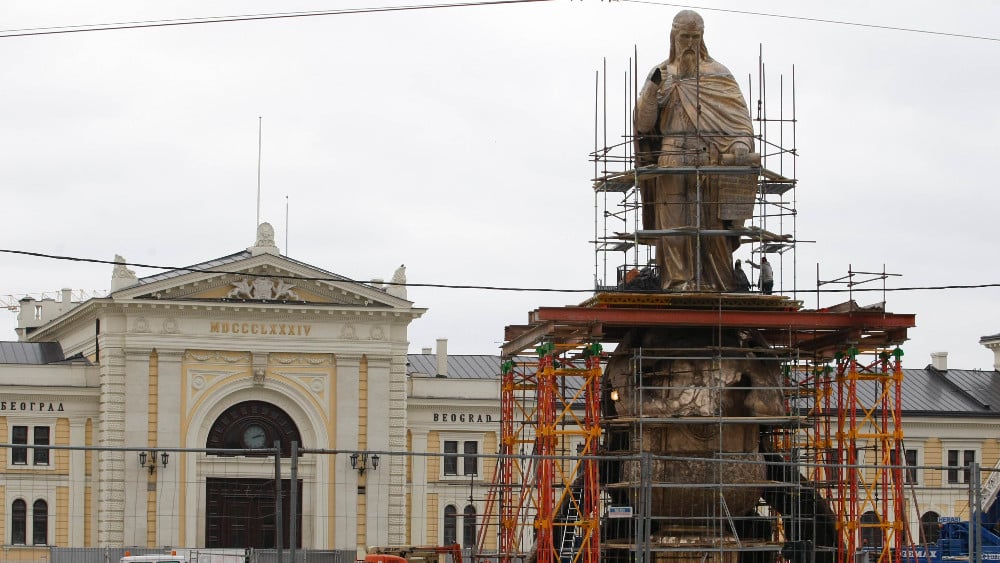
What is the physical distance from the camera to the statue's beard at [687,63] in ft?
100

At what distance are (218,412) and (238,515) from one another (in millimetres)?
3592

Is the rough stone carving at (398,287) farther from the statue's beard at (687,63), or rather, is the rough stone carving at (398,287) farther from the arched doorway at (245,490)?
the statue's beard at (687,63)

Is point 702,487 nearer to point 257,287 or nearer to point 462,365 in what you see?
point 257,287

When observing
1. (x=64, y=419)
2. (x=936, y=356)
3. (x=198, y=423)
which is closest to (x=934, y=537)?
(x=936, y=356)

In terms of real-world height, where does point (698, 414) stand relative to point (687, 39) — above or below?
below

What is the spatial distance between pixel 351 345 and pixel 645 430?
39097 millimetres

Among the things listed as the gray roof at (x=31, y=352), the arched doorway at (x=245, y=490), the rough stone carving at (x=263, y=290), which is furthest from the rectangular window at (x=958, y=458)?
the gray roof at (x=31, y=352)

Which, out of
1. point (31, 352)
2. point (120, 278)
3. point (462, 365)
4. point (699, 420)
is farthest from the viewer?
point (462, 365)

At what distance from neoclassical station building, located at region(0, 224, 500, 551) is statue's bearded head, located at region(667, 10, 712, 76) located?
119ft

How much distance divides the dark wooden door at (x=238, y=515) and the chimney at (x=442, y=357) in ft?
35.3

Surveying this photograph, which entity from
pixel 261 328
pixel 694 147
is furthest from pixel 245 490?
pixel 694 147

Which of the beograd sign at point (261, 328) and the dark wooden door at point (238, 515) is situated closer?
the dark wooden door at point (238, 515)

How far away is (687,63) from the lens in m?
30.6

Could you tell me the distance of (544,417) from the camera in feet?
105
